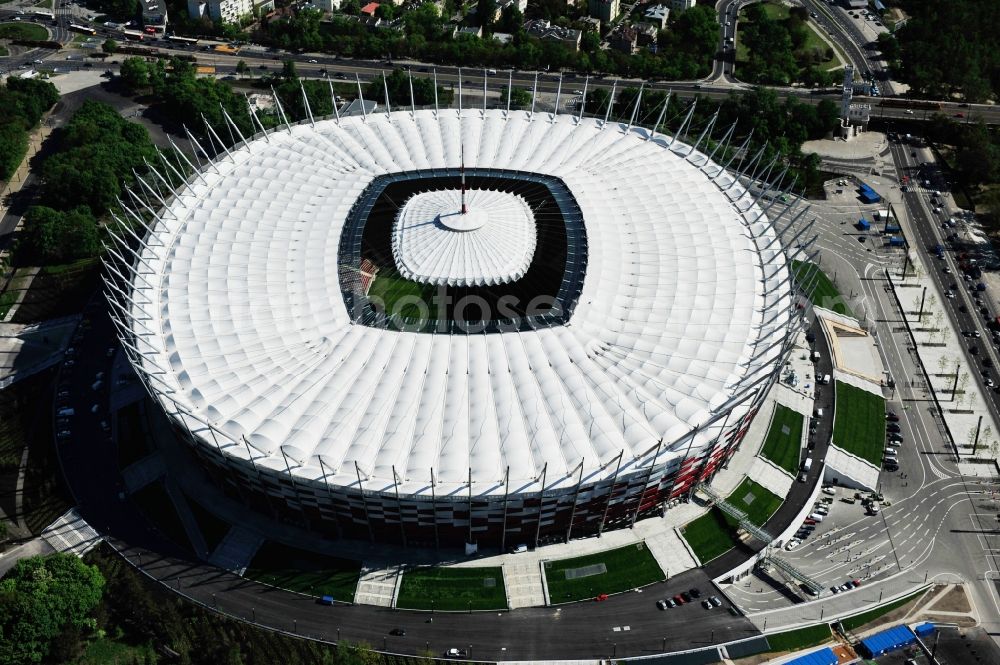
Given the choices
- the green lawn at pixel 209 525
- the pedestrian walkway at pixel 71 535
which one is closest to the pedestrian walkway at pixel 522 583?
the green lawn at pixel 209 525

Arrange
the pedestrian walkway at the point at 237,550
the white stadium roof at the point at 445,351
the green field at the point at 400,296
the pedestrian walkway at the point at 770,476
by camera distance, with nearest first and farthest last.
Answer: the white stadium roof at the point at 445,351
the pedestrian walkway at the point at 237,550
the green field at the point at 400,296
the pedestrian walkway at the point at 770,476

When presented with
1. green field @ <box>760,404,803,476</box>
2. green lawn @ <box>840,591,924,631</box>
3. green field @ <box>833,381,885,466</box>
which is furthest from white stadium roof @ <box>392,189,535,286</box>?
green lawn @ <box>840,591,924,631</box>

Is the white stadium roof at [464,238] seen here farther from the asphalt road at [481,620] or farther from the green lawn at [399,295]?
the asphalt road at [481,620]

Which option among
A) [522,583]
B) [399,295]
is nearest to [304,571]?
[522,583]

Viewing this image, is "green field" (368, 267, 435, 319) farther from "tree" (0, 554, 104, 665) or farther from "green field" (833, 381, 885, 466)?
"green field" (833, 381, 885, 466)

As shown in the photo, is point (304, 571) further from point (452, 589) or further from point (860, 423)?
point (860, 423)

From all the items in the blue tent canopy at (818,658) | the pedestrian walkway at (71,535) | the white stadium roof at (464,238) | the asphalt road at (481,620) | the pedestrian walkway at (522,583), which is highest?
the white stadium roof at (464,238)
